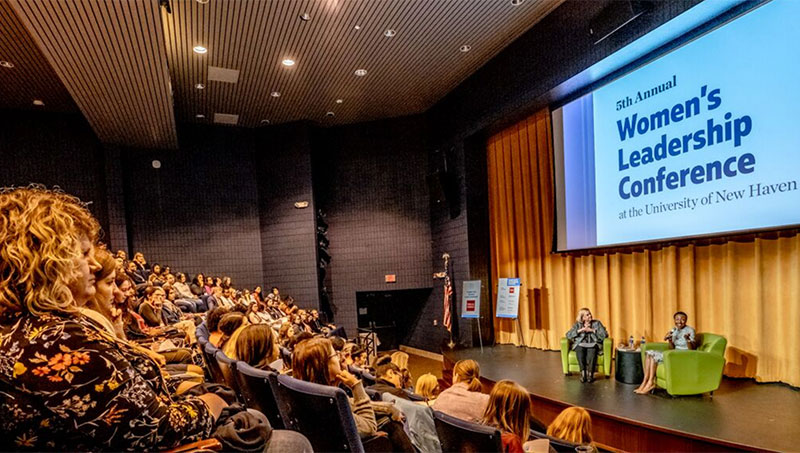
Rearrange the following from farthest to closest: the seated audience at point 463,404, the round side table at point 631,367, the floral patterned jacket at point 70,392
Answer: the round side table at point 631,367 → the seated audience at point 463,404 → the floral patterned jacket at point 70,392

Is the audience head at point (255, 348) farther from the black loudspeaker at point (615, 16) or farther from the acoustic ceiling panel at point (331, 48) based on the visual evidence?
the black loudspeaker at point (615, 16)

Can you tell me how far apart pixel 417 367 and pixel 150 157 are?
249 inches

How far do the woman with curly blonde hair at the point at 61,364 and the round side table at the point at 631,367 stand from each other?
4.42 m

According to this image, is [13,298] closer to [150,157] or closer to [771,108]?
[771,108]

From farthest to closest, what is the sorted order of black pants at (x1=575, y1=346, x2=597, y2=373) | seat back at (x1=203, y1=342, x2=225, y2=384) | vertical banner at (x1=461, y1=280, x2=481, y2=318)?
vertical banner at (x1=461, y1=280, x2=481, y2=318) → black pants at (x1=575, y1=346, x2=597, y2=373) → seat back at (x1=203, y1=342, x2=225, y2=384)

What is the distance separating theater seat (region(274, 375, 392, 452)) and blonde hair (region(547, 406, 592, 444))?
1.22m

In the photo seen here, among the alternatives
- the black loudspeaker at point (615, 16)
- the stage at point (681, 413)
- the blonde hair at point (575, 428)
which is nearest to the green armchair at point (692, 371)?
the stage at point (681, 413)

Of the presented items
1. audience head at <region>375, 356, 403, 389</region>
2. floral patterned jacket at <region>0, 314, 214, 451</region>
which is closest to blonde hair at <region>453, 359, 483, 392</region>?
audience head at <region>375, 356, 403, 389</region>

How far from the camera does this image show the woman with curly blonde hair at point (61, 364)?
31.3 inches

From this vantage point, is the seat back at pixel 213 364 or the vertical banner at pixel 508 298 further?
the vertical banner at pixel 508 298

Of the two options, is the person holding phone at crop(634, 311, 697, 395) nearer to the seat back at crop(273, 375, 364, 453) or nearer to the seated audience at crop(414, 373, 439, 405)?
the seated audience at crop(414, 373, 439, 405)

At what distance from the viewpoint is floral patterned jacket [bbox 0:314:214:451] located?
79cm

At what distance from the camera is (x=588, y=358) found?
459 centimetres

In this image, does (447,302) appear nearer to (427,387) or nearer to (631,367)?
(631,367)
